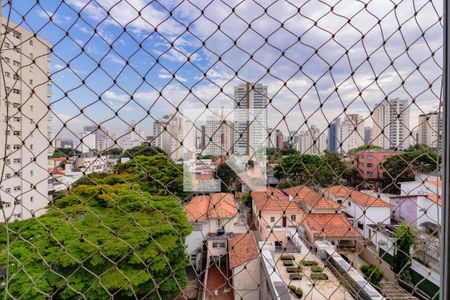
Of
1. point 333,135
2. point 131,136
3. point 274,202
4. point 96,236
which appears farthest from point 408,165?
point 96,236

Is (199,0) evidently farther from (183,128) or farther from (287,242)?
(287,242)

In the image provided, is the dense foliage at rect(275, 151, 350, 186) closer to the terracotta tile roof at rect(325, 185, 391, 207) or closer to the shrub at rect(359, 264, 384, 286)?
the terracotta tile roof at rect(325, 185, 391, 207)

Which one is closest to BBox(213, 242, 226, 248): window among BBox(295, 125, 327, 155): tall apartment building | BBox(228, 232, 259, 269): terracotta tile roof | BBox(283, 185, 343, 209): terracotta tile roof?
BBox(228, 232, 259, 269): terracotta tile roof

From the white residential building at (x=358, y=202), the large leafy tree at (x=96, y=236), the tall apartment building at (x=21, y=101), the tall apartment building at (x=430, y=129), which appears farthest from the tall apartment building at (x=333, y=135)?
the tall apartment building at (x=21, y=101)

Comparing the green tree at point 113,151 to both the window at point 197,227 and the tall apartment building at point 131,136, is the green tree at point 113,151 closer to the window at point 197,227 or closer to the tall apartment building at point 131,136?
the tall apartment building at point 131,136

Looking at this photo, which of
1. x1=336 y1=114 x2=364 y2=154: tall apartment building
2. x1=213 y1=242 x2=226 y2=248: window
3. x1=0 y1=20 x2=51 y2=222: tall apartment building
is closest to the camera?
x1=0 y1=20 x2=51 y2=222: tall apartment building

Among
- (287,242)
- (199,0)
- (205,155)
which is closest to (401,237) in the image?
(287,242)
